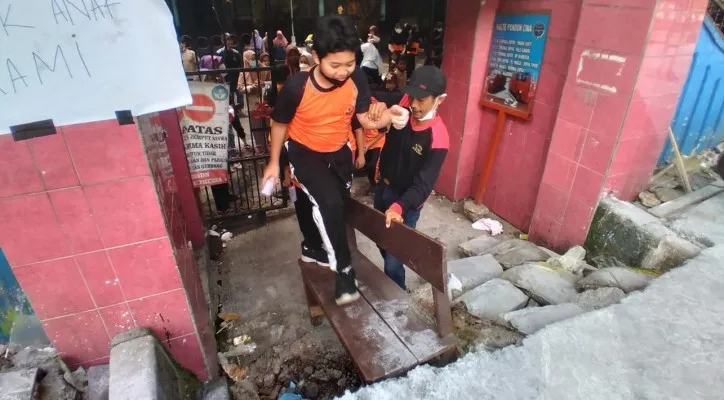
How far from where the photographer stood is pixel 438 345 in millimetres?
2088

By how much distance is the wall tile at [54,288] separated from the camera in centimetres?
174

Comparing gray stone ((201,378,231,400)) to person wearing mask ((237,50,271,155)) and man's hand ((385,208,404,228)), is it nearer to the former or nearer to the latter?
man's hand ((385,208,404,228))

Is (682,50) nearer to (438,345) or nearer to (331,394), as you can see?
(438,345)

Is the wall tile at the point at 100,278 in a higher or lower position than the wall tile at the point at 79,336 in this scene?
higher

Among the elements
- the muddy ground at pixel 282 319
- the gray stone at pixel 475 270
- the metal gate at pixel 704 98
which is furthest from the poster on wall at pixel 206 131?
the metal gate at pixel 704 98

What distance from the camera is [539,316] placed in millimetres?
2371

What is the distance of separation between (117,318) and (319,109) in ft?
5.05

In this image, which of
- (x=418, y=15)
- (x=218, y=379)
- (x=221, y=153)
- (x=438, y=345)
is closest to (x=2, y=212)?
(x=218, y=379)

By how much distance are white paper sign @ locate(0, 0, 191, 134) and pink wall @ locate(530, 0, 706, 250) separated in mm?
3208

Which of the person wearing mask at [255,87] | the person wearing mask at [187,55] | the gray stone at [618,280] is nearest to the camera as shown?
the gray stone at [618,280]

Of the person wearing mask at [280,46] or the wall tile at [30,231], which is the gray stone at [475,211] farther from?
the person wearing mask at [280,46]

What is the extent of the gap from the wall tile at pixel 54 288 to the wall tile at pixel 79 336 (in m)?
0.04

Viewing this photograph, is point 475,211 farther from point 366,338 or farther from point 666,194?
point 366,338

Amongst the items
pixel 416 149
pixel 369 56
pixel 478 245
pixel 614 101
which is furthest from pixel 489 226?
pixel 369 56
